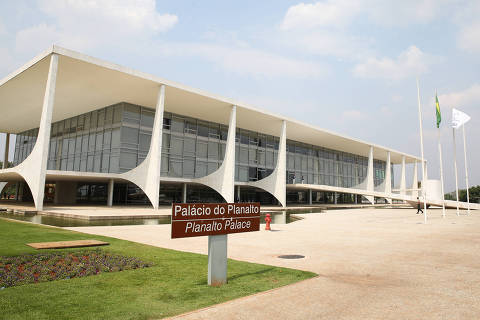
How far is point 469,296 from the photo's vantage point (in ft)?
17.3

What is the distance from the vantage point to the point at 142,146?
36406mm

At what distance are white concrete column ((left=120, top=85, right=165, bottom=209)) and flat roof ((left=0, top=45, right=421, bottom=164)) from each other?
8.44 feet

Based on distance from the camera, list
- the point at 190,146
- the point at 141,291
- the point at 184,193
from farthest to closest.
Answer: the point at 190,146
the point at 184,193
the point at 141,291

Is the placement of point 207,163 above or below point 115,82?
below

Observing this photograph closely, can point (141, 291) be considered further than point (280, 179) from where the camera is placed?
No

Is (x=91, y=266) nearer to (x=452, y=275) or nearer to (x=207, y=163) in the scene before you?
(x=452, y=275)

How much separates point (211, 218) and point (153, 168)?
26.4 metres

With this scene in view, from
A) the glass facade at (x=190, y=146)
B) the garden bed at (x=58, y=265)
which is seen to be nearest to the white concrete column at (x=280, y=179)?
the glass facade at (x=190, y=146)

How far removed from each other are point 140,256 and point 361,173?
71.1 metres

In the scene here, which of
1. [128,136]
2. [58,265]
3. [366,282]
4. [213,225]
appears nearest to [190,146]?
[128,136]

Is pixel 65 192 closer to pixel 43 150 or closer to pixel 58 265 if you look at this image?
pixel 43 150

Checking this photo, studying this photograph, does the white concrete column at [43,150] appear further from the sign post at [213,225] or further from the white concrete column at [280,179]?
the white concrete column at [280,179]

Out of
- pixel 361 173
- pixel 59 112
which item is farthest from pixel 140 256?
pixel 361 173

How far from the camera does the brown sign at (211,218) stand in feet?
18.6
